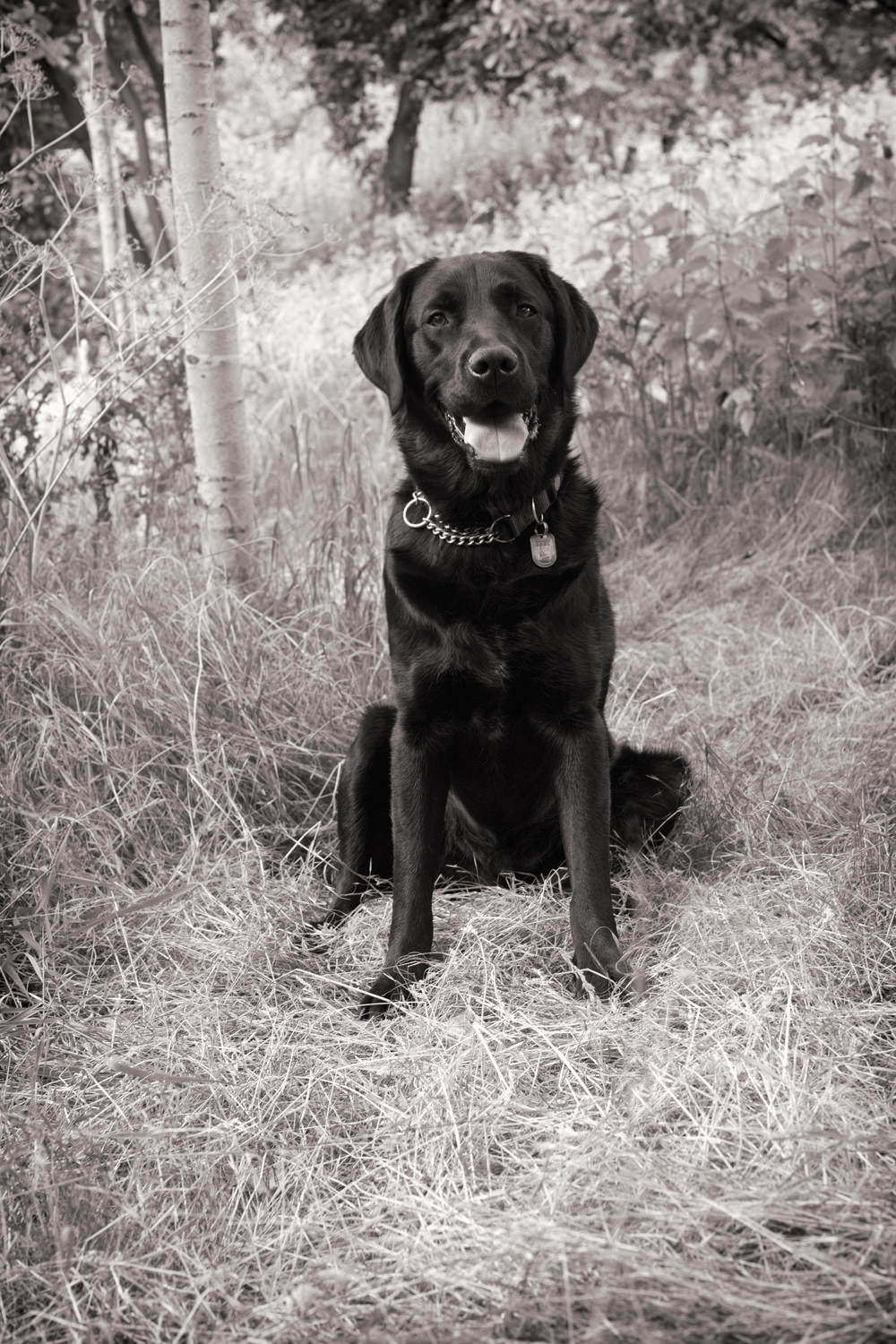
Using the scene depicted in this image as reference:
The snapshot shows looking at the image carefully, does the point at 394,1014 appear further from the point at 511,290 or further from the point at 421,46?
the point at 421,46

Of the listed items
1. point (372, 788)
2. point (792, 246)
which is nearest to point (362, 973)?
point (372, 788)

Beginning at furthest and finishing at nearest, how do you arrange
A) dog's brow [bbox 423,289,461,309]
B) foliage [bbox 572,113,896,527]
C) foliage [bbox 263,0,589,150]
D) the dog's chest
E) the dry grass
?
foliage [bbox 263,0,589,150]
foliage [bbox 572,113,896,527]
dog's brow [bbox 423,289,461,309]
the dog's chest
the dry grass

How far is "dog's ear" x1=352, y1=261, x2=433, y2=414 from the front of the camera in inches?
104

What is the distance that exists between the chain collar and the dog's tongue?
0.40 feet

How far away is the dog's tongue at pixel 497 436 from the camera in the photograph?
244 cm

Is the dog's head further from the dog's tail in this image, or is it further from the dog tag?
the dog's tail

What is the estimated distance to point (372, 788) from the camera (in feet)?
9.32

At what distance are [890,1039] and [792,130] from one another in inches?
375

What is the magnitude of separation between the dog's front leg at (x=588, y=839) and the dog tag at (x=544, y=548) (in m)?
0.31

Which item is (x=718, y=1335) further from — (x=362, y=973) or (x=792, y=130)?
(x=792, y=130)

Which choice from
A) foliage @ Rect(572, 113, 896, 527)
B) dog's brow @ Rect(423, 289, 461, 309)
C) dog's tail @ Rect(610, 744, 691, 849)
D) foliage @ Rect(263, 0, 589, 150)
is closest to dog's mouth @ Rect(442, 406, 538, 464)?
dog's brow @ Rect(423, 289, 461, 309)

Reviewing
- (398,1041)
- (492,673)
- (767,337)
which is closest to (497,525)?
(492,673)

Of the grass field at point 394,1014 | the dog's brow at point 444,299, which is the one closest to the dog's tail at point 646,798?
the grass field at point 394,1014

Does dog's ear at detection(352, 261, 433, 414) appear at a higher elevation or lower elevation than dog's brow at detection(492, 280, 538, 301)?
lower
